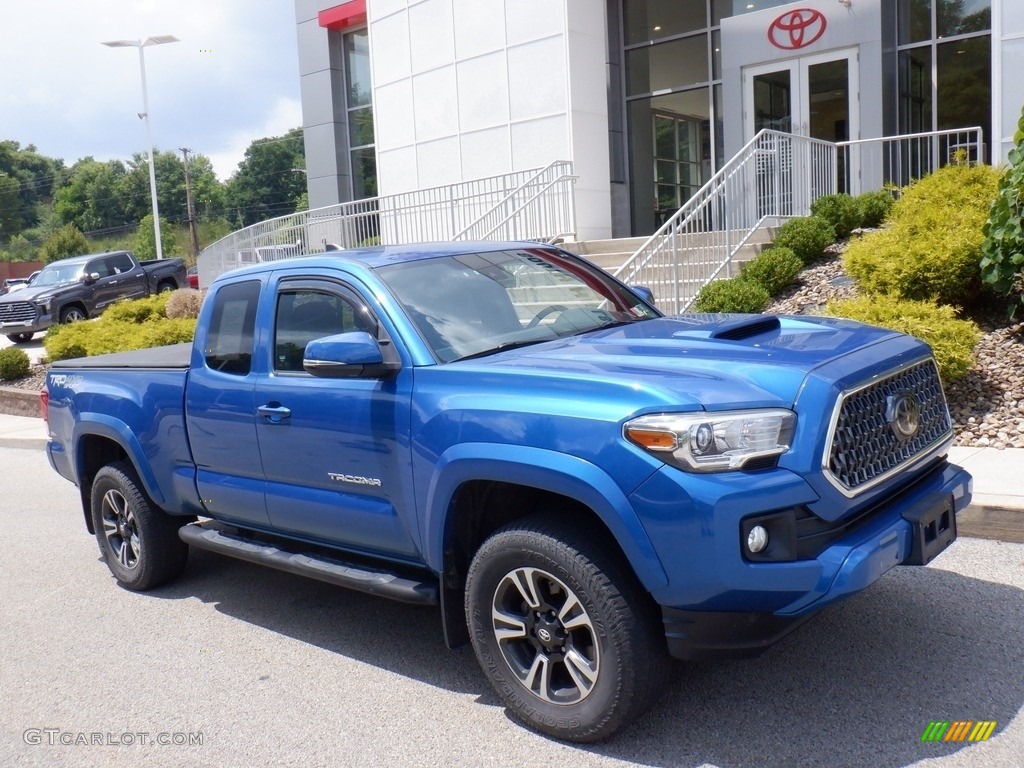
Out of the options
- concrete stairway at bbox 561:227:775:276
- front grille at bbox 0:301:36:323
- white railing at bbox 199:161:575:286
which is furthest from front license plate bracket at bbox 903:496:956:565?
front grille at bbox 0:301:36:323

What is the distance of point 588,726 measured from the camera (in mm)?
3580

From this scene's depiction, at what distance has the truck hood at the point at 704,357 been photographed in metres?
3.37

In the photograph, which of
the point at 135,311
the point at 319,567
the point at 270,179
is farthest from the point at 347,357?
the point at 270,179

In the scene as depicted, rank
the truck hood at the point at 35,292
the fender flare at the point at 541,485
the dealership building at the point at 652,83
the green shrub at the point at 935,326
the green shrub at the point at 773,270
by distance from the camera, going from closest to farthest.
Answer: the fender flare at the point at 541,485 → the green shrub at the point at 935,326 → the green shrub at the point at 773,270 → the dealership building at the point at 652,83 → the truck hood at the point at 35,292

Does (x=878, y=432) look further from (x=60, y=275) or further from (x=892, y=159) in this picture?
(x=60, y=275)

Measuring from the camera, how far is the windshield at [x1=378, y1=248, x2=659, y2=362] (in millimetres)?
4344

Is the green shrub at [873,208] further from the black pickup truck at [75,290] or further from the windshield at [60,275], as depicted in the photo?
the windshield at [60,275]

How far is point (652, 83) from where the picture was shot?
66.2ft

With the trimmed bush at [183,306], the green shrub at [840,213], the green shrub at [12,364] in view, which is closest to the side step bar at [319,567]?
the green shrub at [840,213]

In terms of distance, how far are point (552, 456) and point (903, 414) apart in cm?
144

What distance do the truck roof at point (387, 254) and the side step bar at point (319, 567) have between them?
4.70 feet

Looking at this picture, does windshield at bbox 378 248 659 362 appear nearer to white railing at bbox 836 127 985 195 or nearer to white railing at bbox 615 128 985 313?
white railing at bbox 615 128 985 313

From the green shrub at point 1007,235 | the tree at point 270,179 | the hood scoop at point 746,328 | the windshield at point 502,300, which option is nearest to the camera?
the hood scoop at point 746,328

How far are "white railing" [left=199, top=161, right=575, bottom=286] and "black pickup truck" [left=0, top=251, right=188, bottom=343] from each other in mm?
1605
